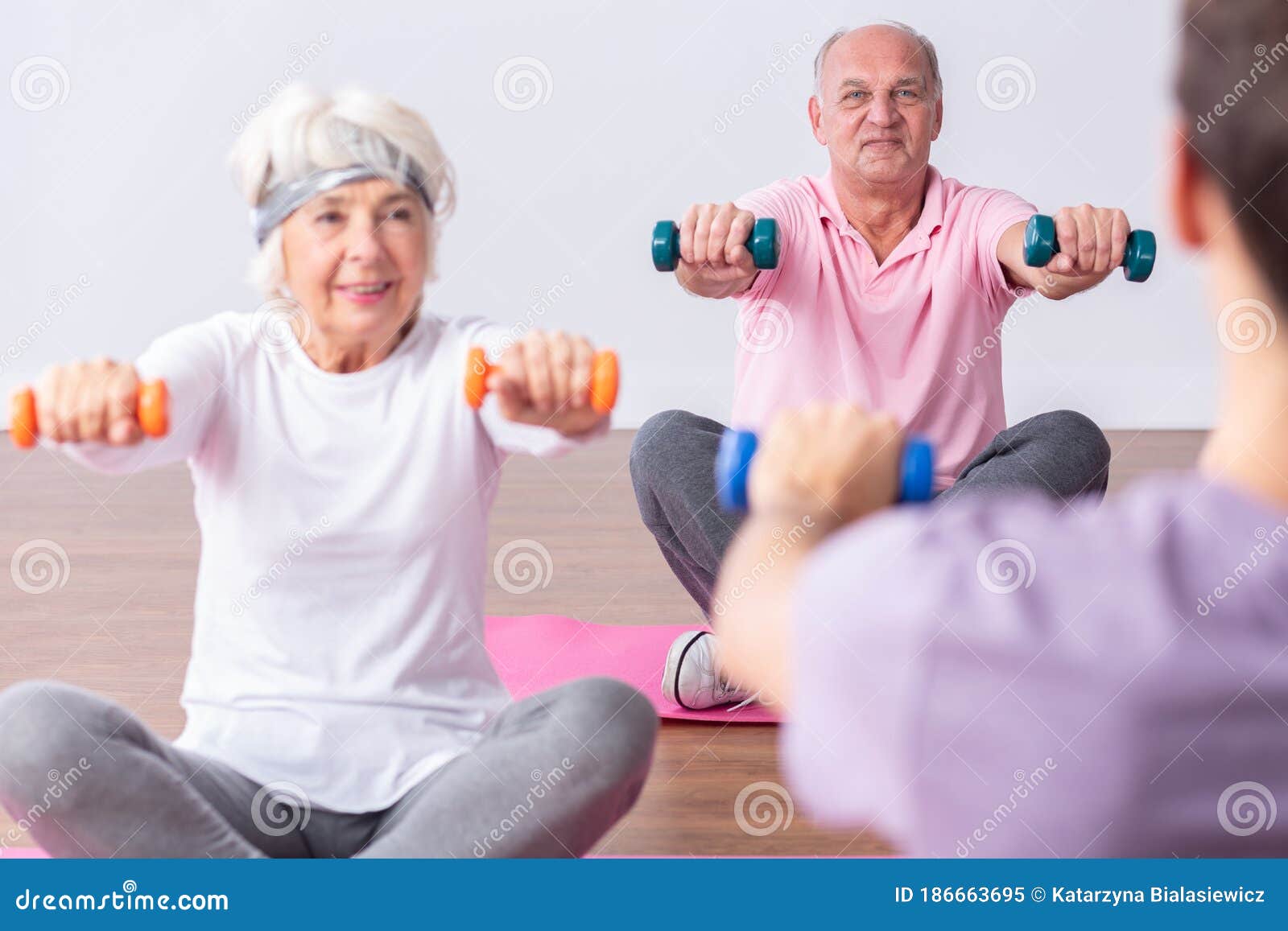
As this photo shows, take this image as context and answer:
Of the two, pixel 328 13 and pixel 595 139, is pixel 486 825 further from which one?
pixel 595 139

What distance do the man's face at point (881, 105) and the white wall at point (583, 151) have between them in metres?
0.68

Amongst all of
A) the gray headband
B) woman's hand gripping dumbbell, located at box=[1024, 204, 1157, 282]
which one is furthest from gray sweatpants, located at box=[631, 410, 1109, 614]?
the gray headband

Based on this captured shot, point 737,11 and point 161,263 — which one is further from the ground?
point 737,11

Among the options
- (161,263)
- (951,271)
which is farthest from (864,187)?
(161,263)

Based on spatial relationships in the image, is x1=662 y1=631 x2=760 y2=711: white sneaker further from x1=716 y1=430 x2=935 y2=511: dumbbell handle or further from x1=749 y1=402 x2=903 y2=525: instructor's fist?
x1=749 y1=402 x2=903 y2=525: instructor's fist

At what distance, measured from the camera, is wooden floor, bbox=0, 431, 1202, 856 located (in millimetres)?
1892

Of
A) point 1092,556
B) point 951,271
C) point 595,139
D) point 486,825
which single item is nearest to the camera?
point 1092,556

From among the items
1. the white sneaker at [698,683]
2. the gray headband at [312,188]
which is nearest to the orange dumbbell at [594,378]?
the gray headband at [312,188]

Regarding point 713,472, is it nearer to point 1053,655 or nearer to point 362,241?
point 362,241

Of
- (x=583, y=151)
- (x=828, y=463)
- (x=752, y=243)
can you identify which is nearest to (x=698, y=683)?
→ (x=752, y=243)

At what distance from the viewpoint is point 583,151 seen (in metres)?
3.98

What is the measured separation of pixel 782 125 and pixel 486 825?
3.30 meters

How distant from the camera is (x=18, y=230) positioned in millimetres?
3551

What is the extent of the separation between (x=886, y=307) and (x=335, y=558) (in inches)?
38.7
